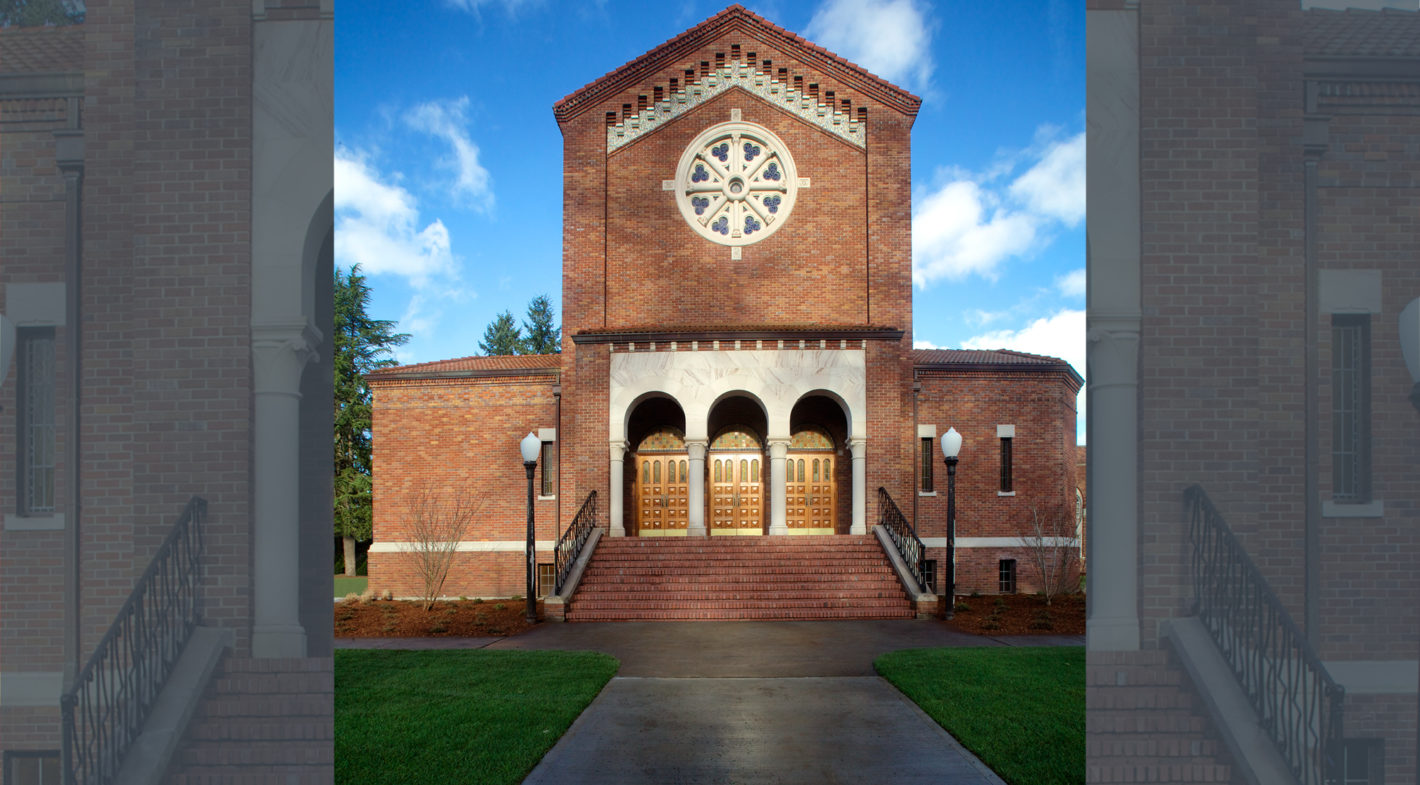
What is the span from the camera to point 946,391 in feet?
62.0

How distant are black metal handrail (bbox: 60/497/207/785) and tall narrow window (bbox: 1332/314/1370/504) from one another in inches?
210

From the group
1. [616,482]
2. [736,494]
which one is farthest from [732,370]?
[616,482]

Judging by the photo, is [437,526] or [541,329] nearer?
[437,526]

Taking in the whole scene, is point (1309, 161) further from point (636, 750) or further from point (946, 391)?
point (946, 391)

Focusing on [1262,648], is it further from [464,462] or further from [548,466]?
[464,462]

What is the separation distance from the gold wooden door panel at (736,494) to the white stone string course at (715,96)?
26.8 feet

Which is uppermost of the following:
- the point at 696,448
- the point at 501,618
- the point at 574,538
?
the point at 696,448

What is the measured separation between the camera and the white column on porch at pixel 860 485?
16.5 metres

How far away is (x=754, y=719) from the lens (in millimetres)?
6176

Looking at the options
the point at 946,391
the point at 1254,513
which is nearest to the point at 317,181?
the point at 1254,513

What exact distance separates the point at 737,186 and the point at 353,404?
72.5ft

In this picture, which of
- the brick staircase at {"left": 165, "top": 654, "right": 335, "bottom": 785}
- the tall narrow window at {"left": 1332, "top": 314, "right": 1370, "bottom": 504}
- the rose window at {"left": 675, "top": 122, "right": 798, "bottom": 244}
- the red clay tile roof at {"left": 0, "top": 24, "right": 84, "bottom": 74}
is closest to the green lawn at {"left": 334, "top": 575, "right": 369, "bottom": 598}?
the rose window at {"left": 675, "top": 122, "right": 798, "bottom": 244}

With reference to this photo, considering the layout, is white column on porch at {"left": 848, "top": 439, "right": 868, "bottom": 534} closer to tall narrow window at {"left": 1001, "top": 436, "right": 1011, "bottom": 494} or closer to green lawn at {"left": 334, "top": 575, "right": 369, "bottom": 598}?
tall narrow window at {"left": 1001, "top": 436, "right": 1011, "bottom": 494}

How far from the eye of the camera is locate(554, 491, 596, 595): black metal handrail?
14.2 m
